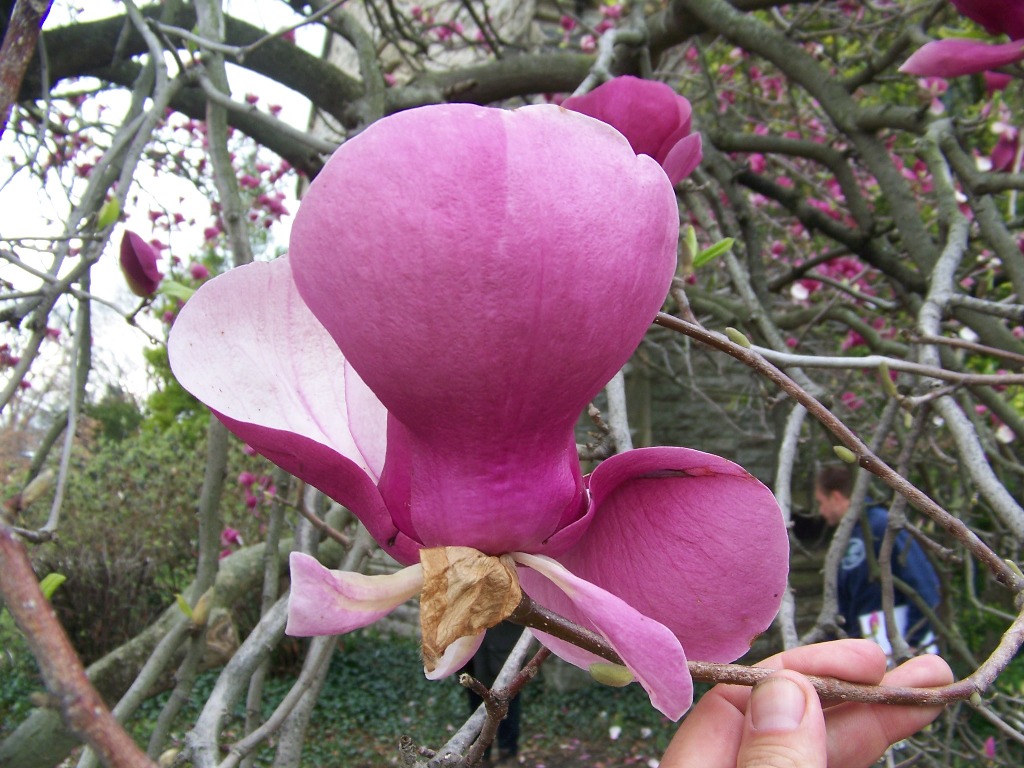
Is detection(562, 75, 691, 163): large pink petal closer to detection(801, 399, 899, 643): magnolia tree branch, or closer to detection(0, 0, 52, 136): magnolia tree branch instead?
detection(0, 0, 52, 136): magnolia tree branch

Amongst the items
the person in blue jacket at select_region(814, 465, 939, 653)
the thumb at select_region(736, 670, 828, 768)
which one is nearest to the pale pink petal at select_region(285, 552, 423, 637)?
the thumb at select_region(736, 670, 828, 768)

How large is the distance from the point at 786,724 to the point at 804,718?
13mm

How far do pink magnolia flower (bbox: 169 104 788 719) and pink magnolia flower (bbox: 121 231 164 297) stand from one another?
77 cm

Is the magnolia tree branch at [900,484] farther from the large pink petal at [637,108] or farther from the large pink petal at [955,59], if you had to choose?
the large pink petal at [955,59]

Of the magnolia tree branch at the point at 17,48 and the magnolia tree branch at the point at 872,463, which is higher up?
the magnolia tree branch at the point at 17,48

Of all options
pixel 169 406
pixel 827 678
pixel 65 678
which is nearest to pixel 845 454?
pixel 827 678

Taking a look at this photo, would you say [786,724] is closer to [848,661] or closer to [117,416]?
[848,661]

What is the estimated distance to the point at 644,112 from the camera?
1.61 ft

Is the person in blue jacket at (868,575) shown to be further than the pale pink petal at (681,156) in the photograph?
Yes

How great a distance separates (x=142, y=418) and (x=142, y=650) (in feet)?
19.2

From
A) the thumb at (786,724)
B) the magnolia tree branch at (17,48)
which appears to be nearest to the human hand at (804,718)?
the thumb at (786,724)

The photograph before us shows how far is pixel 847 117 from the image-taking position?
1806 mm

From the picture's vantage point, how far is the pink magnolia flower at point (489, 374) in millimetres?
298

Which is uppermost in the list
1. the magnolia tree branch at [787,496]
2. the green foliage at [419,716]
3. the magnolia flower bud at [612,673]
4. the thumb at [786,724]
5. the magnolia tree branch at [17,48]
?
the magnolia tree branch at [17,48]
